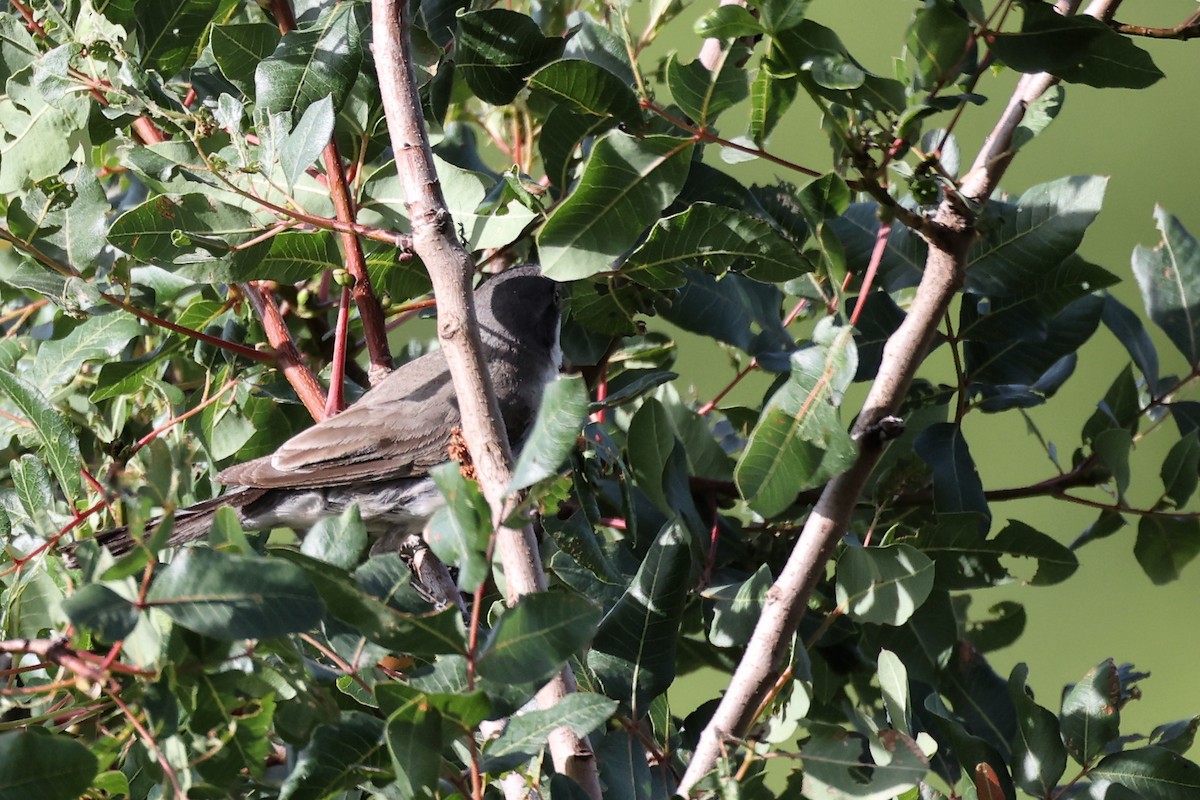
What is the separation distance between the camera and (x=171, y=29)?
1.78m

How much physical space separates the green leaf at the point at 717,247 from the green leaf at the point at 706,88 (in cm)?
12

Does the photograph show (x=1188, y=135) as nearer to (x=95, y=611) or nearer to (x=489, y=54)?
(x=489, y=54)

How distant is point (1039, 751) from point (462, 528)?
899mm

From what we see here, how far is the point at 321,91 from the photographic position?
5.32 ft

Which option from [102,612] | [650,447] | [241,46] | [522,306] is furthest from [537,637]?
[522,306]

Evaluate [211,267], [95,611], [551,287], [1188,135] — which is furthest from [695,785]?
[1188,135]

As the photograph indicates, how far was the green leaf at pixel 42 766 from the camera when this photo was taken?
1006 millimetres

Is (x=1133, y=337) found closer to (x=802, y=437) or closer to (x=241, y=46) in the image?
(x=802, y=437)

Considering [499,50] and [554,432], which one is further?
[499,50]

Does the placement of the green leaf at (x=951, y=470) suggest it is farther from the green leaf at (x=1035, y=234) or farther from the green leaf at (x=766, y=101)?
the green leaf at (x=766, y=101)

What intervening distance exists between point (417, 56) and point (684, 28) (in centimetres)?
206

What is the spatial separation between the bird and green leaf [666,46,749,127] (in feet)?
3.49

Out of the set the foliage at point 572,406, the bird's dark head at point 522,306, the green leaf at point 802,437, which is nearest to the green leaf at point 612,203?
the foliage at point 572,406

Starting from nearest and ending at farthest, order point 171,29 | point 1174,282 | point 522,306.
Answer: point 171,29
point 1174,282
point 522,306
